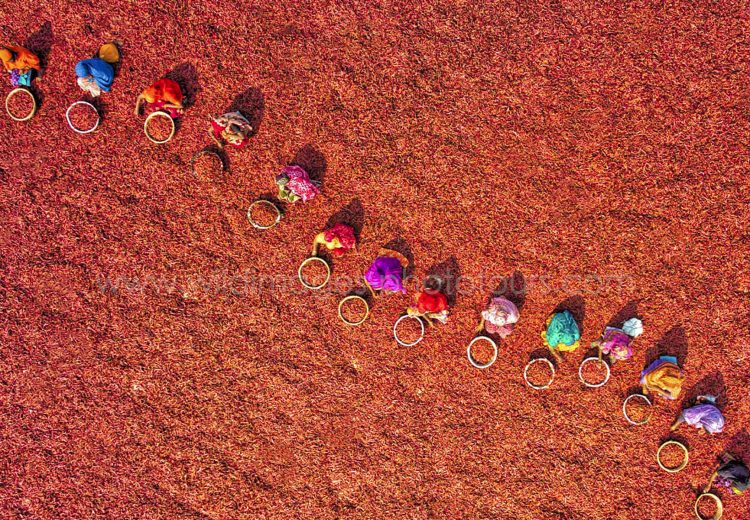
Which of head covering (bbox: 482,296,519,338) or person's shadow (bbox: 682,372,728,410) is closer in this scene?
head covering (bbox: 482,296,519,338)

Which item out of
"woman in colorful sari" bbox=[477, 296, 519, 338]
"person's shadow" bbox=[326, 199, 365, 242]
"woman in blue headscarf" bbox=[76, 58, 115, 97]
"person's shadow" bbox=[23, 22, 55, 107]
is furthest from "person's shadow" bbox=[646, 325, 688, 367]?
"person's shadow" bbox=[23, 22, 55, 107]

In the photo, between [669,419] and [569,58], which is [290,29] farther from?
[669,419]

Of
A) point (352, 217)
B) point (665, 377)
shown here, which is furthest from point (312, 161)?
Result: point (665, 377)

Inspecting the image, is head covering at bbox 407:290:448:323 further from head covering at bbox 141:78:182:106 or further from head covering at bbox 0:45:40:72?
head covering at bbox 0:45:40:72

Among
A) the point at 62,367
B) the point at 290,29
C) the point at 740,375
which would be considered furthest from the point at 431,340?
the point at 62,367

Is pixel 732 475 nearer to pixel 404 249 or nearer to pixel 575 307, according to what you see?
pixel 575 307

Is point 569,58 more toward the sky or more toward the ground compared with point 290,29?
more toward the sky
